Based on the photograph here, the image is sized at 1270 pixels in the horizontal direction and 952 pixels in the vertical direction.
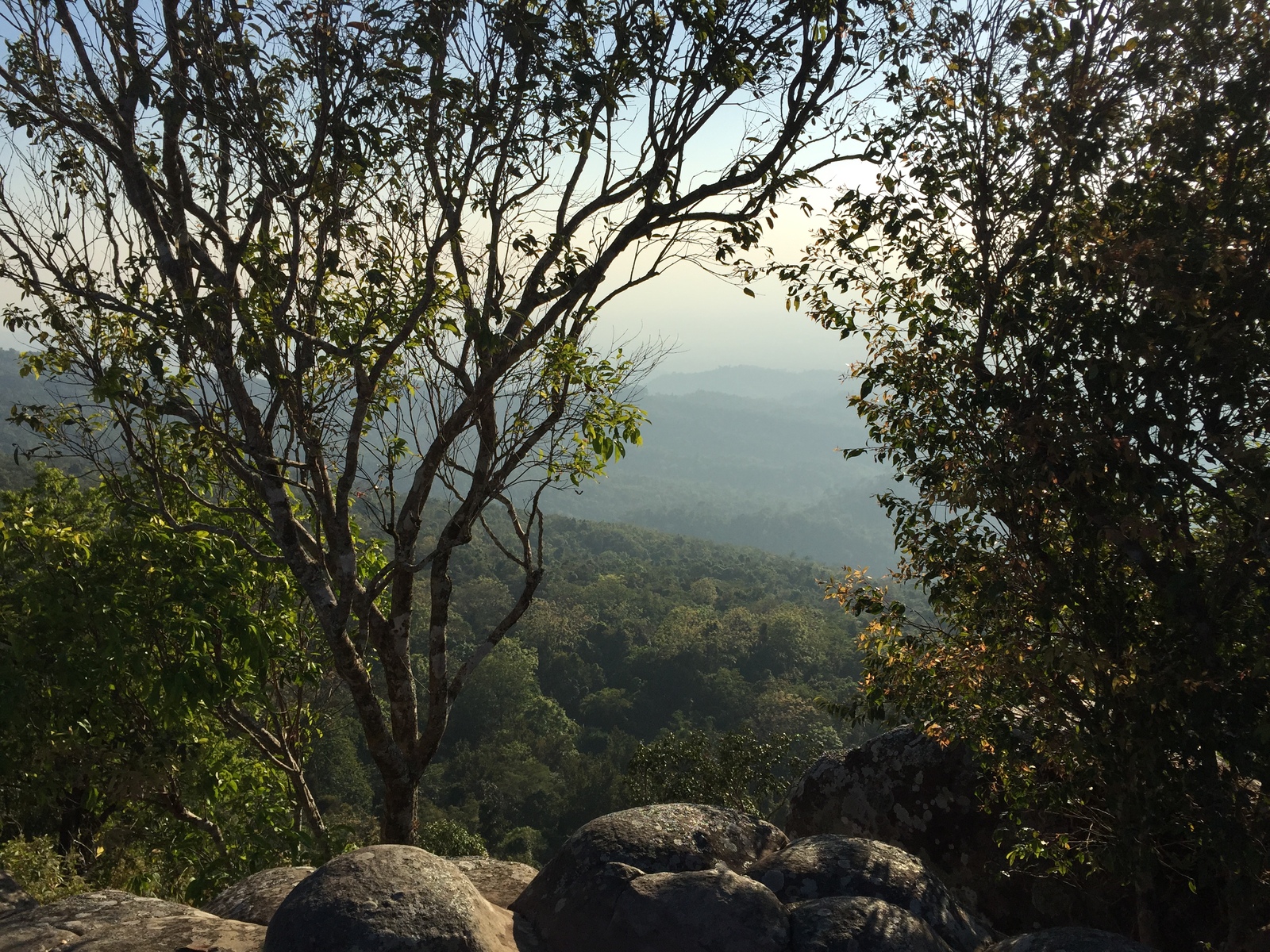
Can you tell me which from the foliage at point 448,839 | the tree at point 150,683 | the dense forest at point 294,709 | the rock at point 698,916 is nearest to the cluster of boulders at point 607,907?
the rock at point 698,916

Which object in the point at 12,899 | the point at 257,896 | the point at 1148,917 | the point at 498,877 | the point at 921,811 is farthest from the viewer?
the point at 921,811

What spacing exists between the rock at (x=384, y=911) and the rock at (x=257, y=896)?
1.13m

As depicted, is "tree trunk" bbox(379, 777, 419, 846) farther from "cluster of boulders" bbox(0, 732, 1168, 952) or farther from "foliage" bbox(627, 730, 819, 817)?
"foliage" bbox(627, 730, 819, 817)

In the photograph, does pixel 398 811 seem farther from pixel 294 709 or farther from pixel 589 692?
pixel 589 692

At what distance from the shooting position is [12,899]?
4.93m

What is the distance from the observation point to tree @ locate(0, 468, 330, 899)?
6387 millimetres

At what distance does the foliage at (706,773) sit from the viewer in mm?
12406

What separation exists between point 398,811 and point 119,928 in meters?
2.20

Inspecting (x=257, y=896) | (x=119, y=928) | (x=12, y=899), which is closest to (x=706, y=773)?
(x=257, y=896)

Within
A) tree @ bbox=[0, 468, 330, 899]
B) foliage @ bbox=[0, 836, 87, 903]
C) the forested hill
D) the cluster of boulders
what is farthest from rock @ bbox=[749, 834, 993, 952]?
the forested hill

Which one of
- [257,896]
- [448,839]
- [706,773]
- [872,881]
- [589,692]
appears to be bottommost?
[589,692]

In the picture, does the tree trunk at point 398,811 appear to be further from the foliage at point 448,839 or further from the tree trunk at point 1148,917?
the foliage at point 448,839

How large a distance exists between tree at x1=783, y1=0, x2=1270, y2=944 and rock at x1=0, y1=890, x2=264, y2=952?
13.6 ft

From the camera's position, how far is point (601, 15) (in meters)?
5.57
